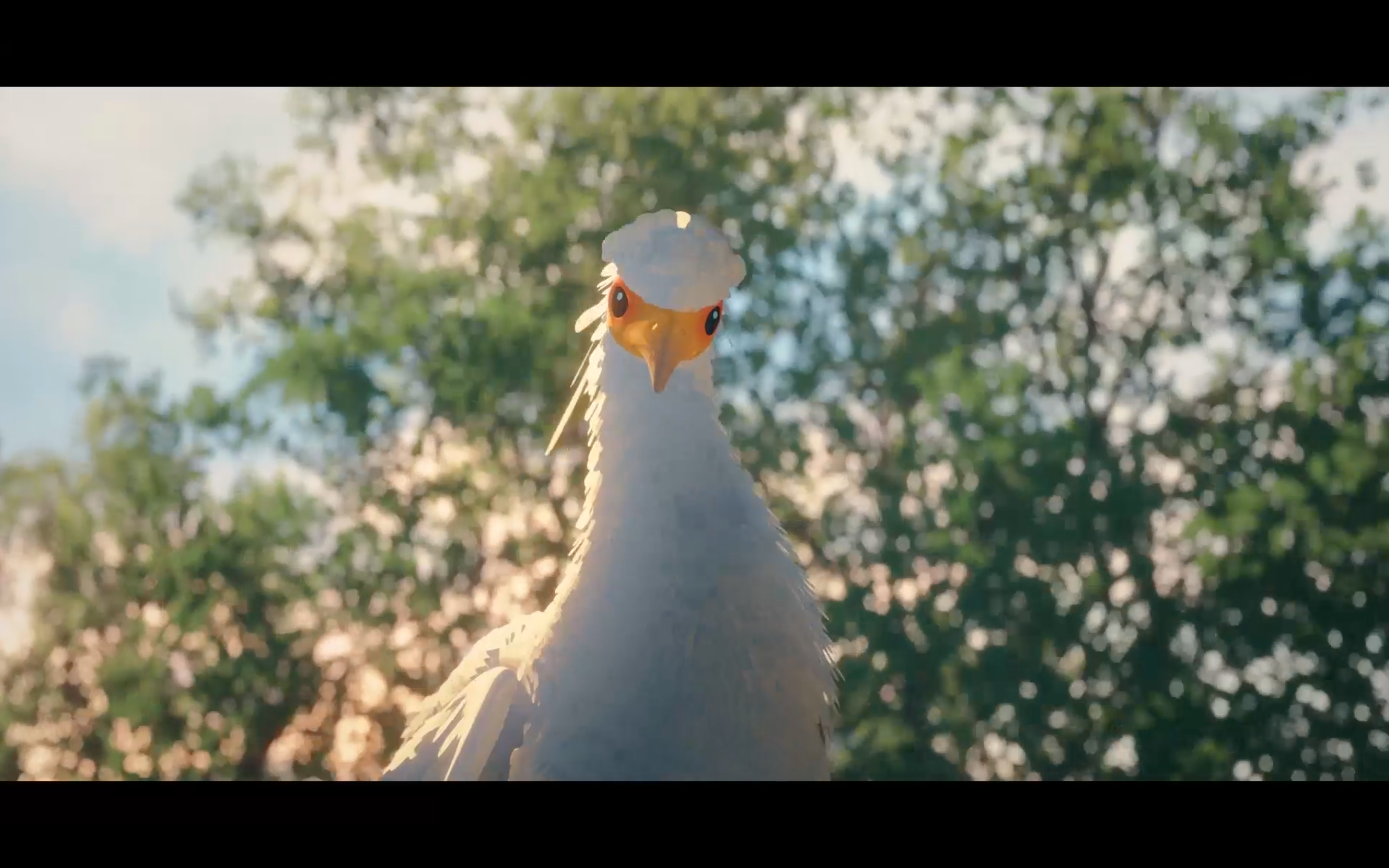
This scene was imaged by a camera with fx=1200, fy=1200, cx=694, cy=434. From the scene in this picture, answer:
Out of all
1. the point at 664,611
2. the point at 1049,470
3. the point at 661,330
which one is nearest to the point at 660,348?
the point at 661,330

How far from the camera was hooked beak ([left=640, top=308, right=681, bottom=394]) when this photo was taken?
2209mm

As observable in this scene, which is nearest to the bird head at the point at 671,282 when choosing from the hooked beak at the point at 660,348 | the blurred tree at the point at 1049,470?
the hooked beak at the point at 660,348

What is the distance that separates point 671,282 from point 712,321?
5.5 inches

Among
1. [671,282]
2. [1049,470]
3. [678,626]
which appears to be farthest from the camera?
[1049,470]

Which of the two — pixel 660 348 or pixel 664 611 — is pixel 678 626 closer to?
pixel 664 611

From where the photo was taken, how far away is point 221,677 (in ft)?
34.6

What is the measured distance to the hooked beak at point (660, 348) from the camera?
221 centimetres

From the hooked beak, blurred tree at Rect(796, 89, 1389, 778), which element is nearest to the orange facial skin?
the hooked beak

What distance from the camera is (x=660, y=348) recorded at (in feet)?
7.30

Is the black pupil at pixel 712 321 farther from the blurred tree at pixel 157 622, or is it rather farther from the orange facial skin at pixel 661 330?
the blurred tree at pixel 157 622
